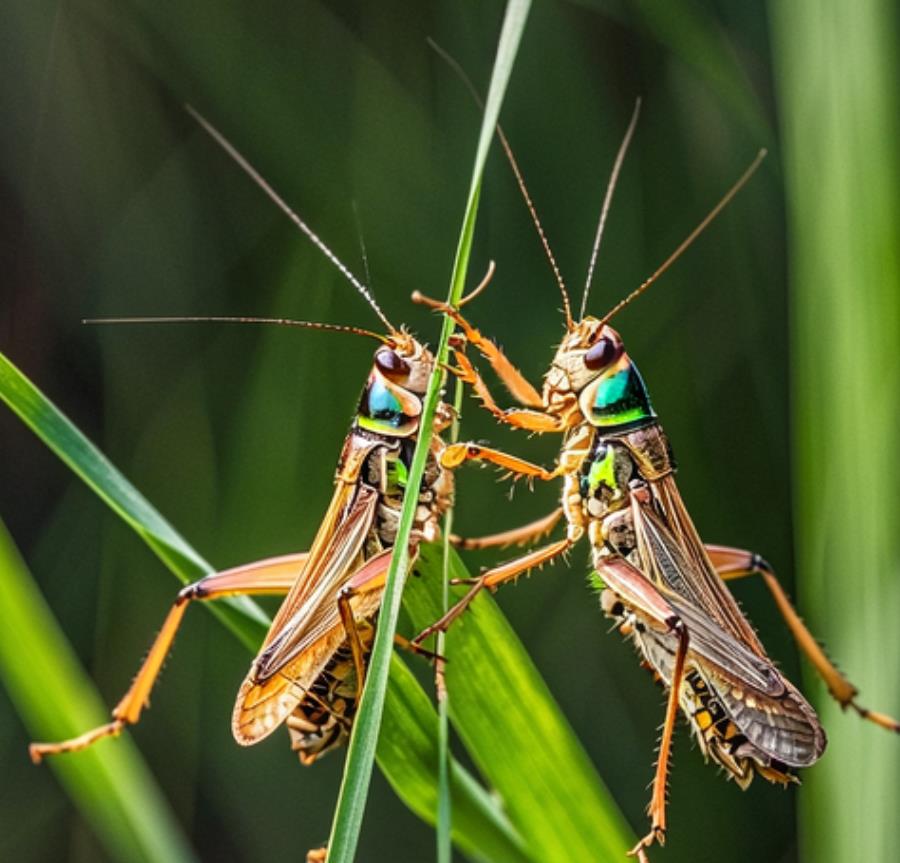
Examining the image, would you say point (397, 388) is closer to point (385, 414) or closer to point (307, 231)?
point (385, 414)

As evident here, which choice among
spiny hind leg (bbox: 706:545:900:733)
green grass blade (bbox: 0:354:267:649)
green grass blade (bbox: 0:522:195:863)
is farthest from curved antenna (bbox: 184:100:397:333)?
spiny hind leg (bbox: 706:545:900:733)

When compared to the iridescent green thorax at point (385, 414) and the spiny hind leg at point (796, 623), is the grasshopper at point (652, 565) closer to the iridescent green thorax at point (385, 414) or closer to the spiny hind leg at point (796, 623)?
the spiny hind leg at point (796, 623)

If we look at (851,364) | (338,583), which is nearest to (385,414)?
(338,583)

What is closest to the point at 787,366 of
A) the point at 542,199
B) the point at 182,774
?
the point at 542,199

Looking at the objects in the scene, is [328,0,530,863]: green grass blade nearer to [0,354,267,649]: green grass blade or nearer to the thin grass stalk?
the thin grass stalk

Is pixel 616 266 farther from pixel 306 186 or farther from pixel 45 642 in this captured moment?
pixel 45 642
